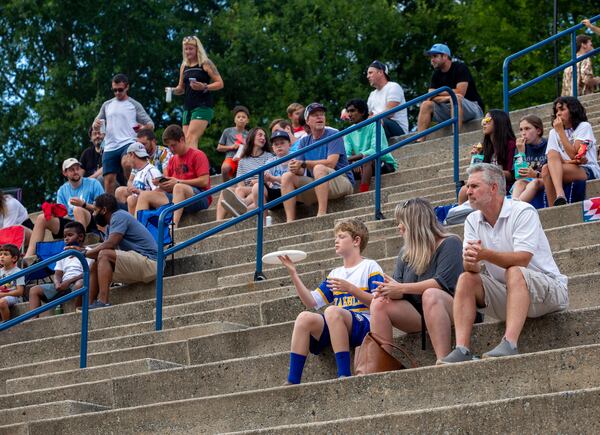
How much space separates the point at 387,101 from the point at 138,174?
116 inches

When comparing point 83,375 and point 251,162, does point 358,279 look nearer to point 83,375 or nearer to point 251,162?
point 83,375

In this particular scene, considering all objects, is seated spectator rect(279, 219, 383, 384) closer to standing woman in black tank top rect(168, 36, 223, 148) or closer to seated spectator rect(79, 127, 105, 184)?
A: standing woman in black tank top rect(168, 36, 223, 148)

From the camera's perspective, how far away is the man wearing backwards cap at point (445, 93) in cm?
1545

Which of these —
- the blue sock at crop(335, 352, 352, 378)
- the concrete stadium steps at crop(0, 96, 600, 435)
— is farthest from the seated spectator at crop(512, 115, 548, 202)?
the blue sock at crop(335, 352, 352, 378)

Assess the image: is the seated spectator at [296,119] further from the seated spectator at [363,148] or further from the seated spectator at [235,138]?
the seated spectator at [363,148]

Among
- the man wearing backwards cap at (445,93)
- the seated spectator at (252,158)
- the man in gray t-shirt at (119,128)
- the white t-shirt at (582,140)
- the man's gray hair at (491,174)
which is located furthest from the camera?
the man in gray t-shirt at (119,128)

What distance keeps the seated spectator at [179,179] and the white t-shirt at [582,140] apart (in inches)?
168

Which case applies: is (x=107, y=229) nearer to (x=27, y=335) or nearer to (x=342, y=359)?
(x=27, y=335)

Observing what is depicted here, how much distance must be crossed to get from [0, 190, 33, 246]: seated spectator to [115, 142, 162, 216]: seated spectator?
4.50ft

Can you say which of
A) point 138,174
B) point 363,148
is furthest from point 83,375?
point 363,148

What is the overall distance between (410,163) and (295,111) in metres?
1.73

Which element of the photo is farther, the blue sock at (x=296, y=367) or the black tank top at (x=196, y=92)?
the black tank top at (x=196, y=92)

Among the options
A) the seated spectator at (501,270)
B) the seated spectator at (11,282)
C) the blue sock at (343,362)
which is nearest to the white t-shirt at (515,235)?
the seated spectator at (501,270)

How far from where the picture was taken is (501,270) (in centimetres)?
873
